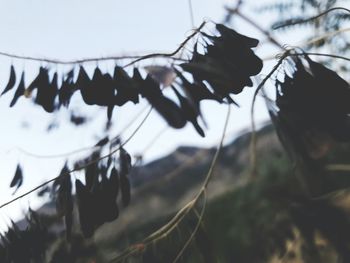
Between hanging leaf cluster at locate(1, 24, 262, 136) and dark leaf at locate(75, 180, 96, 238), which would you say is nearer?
hanging leaf cluster at locate(1, 24, 262, 136)

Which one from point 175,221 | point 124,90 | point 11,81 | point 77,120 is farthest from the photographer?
point 77,120

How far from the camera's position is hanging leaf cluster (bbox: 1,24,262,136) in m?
1.08

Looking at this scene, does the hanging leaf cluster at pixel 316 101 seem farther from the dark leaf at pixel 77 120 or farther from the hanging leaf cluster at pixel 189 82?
Answer: the dark leaf at pixel 77 120

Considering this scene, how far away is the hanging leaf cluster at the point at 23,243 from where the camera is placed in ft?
4.77

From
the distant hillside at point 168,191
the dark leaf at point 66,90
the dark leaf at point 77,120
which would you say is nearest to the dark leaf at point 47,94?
the dark leaf at point 66,90

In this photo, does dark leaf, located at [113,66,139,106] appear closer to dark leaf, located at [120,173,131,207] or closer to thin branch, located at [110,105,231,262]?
dark leaf, located at [120,173,131,207]

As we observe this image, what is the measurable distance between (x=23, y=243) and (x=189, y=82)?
2.49 ft

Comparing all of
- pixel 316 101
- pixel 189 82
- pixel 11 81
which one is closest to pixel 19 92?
pixel 11 81

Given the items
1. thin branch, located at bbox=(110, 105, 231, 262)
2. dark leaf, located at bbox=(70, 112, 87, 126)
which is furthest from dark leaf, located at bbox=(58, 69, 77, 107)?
dark leaf, located at bbox=(70, 112, 87, 126)

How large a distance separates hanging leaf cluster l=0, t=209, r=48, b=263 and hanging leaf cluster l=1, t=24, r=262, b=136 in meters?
0.51

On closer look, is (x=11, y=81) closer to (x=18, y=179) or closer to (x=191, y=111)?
(x=18, y=179)

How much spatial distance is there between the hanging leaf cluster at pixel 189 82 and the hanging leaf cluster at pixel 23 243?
510 millimetres

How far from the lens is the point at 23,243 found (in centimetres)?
146

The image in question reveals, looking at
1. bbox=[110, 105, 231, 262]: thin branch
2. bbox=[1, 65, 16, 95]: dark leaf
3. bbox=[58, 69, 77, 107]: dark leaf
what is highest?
bbox=[1, 65, 16, 95]: dark leaf
